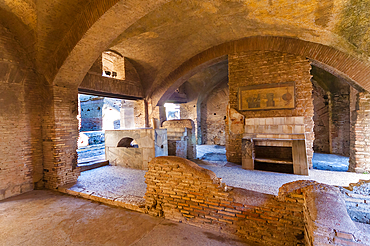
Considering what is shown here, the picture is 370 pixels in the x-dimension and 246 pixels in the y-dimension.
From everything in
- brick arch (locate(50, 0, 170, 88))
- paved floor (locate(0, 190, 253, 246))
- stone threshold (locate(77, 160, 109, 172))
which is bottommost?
paved floor (locate(0, 190, 253, 246))

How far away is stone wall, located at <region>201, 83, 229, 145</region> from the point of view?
41.6 feet

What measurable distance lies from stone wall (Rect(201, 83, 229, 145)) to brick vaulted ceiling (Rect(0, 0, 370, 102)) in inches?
248

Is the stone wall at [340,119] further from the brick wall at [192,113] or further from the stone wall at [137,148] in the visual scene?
the stone wall at [137,148]

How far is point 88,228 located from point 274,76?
679 cm

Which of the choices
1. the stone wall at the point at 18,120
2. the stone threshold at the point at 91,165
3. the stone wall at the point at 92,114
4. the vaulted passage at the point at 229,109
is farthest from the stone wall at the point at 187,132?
the stone wall at the point at 92,114

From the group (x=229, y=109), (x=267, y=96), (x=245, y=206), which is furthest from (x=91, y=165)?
(x=267, y=96)

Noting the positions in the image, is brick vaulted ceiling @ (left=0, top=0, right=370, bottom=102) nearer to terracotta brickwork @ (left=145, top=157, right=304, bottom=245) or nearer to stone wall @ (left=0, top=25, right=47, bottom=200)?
stone wall @ (left=0, top=25, right=47, bottom=200)

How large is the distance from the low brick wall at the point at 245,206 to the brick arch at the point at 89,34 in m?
3.10

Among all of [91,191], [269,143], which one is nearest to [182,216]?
→ [91,191]

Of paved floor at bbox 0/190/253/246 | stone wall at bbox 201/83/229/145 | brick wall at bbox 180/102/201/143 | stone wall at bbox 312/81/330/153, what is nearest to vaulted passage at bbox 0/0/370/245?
paved floor at bbox 0/190/253/246

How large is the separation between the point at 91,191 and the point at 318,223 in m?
4.78

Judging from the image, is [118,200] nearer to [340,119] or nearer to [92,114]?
[340,119]

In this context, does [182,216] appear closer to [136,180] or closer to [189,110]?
[136,180]

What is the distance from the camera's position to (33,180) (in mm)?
5121
